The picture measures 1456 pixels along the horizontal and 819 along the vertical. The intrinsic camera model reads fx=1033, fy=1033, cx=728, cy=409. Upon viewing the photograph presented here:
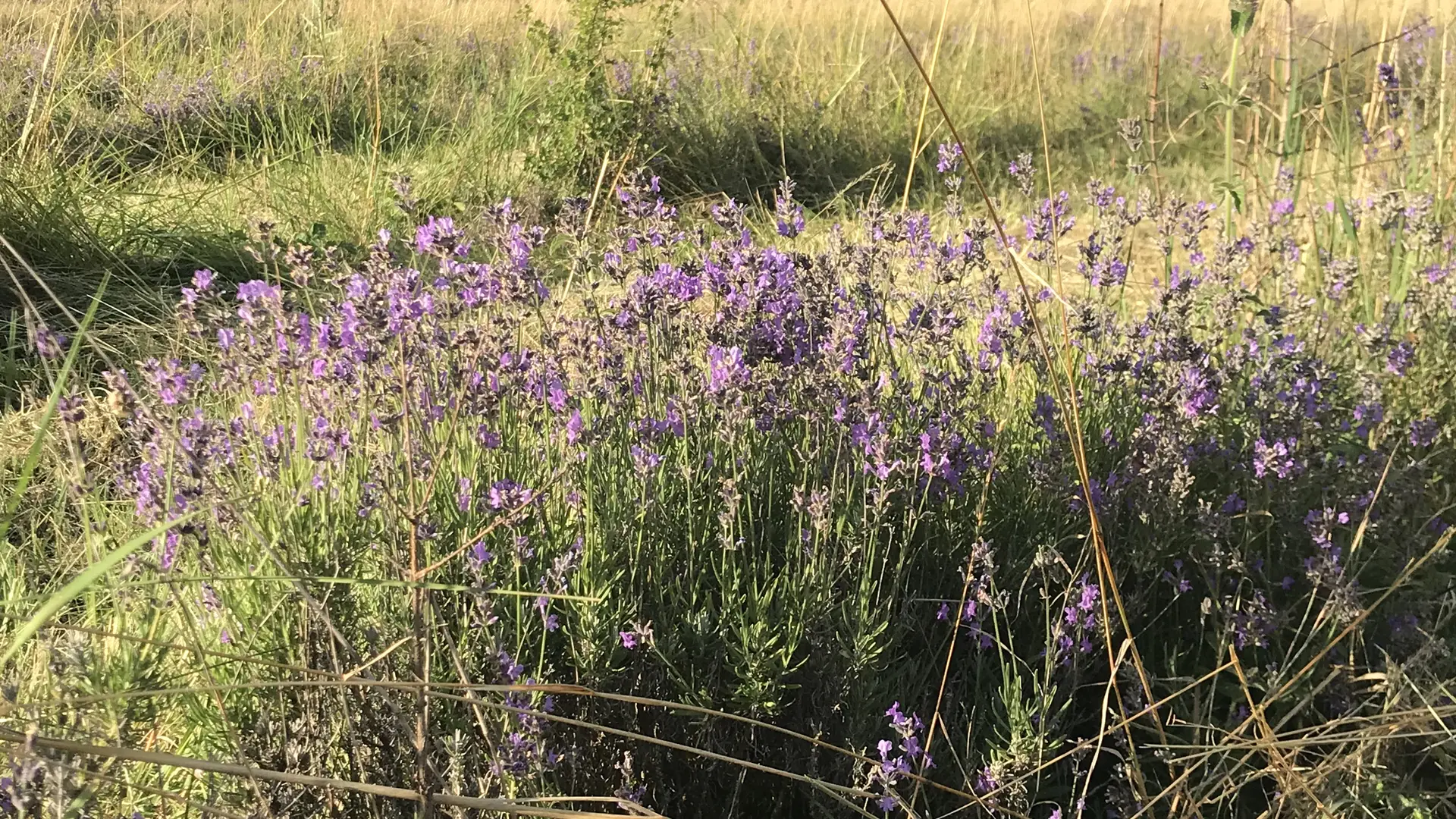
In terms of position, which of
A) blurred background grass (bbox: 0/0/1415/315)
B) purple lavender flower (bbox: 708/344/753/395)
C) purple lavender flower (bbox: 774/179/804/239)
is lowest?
blurred background grass (bbox: 0/0/1415/315)

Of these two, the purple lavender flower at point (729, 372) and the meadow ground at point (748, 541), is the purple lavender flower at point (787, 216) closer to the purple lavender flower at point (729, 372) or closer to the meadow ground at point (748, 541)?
the meadow ground at point (748, 541)

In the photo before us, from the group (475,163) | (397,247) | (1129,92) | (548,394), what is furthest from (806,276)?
(1129,92)

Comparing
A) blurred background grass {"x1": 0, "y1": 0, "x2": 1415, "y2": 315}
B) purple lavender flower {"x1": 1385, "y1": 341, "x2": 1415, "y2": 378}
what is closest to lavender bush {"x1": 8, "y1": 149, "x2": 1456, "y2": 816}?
purple lavender flower {"x1": 1385, "y1": 341, "x2": 1415, "y2": 378}

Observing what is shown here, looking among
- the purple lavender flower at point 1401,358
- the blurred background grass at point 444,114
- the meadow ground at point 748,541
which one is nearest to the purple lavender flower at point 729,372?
the meadow ground at point 748,541

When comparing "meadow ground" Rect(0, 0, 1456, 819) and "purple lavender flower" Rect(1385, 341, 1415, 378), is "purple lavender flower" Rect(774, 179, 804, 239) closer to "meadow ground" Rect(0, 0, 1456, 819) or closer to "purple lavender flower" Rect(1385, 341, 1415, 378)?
"meadow ground" Rect(0, 0, 1456, 819)

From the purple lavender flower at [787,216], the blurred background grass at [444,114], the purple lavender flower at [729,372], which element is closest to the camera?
the purple lavender flower at [729,372]

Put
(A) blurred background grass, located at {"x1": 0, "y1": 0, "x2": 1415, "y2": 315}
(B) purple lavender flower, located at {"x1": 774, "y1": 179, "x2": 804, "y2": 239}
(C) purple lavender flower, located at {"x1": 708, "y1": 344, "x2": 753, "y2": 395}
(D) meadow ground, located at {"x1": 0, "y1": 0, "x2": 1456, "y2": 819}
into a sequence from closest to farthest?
1. (D) meadow ground, located at {"x1": 0, "y1": 0, "x2": 1456, "y2": 819}
2. (C) purple lavender flower, located at {"x1": 708, "y1": 344, "x2": 753, "y2": 395}
3. (B) purple lavender flower, located at {"x1": 774, "y1": 179, "x2": 804, "y2": 239}
4. (A) blurred background grass, located at {"x1": 0, "y1": 0, "x2": 1415, "y2": 315}

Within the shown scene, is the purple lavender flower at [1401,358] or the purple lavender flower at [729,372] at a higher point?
the purple lavender flower at [729,372]

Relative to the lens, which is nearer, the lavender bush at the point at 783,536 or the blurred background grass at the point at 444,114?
the lavender bush at the point at 783,536

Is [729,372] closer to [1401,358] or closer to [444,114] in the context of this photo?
[1401,358]

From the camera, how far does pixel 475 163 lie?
488cm

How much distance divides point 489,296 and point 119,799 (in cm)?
91

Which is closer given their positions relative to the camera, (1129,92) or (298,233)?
(298,233)

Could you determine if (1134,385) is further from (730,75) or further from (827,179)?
(730,75)
